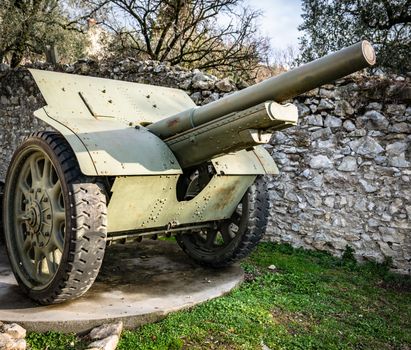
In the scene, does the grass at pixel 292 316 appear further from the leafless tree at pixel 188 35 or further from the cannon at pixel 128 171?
the leafless tree at pixel 188 35

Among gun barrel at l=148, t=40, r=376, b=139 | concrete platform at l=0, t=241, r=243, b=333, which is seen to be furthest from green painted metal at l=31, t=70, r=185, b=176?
concrete platform at l=0, t=241, r=243, b=333

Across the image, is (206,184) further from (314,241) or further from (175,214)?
(314,241)

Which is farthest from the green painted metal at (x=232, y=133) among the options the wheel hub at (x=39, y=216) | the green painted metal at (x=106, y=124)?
the wheel hub at (x=39, y=216)

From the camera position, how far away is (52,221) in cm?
362

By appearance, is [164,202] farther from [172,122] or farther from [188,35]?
[188,35]

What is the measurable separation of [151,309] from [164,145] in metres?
1.27

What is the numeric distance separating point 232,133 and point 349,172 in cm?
270

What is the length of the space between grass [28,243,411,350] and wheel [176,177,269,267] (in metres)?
0.34

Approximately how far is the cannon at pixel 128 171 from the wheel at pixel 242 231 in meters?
0.01

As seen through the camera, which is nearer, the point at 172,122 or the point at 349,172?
the point at 172,122

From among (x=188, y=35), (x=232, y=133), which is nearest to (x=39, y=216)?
(x=232, y=133)

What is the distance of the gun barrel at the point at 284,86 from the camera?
9.32 feet

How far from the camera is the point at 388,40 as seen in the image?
939 centimetres

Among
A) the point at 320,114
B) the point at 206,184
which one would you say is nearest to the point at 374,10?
the point at 320,114
